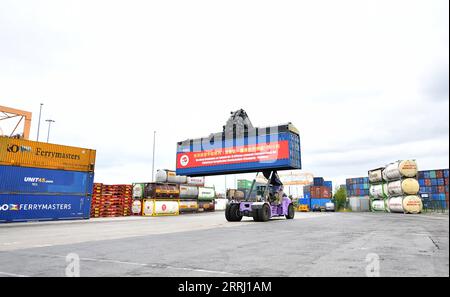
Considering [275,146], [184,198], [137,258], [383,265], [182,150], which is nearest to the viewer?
[383,265]

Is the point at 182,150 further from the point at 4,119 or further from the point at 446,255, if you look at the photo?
the point at 446,255

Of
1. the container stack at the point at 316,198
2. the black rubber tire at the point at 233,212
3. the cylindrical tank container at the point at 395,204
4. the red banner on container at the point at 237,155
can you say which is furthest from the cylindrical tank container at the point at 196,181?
the cylindrical tank container at the point at 395,204

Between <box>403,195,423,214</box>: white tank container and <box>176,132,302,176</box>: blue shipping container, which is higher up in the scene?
<box>176,132,302,176</box>: blue shipping container

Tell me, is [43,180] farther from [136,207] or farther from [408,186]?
[408,186]

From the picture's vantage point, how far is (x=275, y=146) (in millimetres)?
25297

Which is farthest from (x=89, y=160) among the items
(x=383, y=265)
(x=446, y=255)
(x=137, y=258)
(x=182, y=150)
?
(x=446, y=255)

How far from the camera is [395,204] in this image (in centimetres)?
3759

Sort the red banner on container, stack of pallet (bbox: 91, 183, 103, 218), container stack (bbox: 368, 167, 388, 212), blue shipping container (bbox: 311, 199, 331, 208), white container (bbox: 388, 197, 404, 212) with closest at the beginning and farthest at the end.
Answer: the red banner on container, stack of pallet (bbox: 91, 183, 103, 218), white container (bbox: 388, 197, 404, 212), container stack (bbox: 368, 167, 388, 212), blue shipping container (bbox: 311, 199, 331, 208)

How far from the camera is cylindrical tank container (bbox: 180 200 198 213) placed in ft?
146

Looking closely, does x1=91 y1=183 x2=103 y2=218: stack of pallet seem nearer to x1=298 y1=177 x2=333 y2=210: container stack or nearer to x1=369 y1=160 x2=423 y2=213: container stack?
x1=369 y1=160 x2=423 y2=213: container stack

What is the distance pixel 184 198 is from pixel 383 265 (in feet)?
132

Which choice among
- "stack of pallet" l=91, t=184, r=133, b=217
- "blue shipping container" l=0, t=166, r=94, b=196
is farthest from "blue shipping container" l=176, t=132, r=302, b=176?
"blue shipping container" l=0, t=166, r=94, b=196

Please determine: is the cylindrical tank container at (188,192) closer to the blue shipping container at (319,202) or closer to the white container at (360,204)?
the blue shipping container at (319,202)

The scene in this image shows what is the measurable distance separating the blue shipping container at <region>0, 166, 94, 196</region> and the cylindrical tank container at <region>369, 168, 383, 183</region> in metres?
37.8
